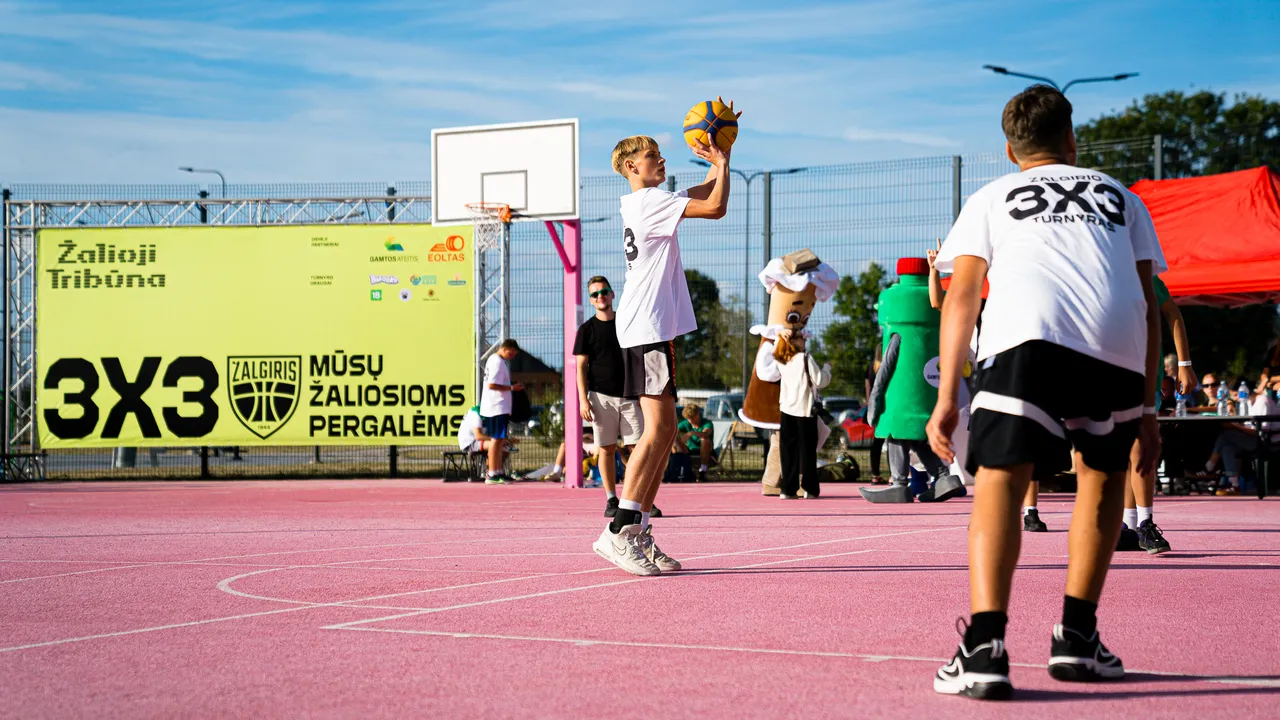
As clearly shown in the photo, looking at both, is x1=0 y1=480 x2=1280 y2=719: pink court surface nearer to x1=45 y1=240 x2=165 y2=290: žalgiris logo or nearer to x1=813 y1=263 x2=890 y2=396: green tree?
x1=813 y1=263 x2=890 y2=396: green tree

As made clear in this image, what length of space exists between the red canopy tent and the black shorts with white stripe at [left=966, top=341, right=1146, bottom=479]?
1268 cm

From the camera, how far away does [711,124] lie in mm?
7031

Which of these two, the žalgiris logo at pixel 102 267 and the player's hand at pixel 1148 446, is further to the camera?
the žalgiris logo at pixel 102 267

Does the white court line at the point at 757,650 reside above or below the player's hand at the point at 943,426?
below

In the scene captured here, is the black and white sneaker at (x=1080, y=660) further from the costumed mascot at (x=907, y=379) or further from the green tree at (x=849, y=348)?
the green tree at (x=849, y=348)

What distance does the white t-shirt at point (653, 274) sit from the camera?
6750 mm

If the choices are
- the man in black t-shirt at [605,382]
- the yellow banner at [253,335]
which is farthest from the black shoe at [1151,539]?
the yellow banner at [253,335]

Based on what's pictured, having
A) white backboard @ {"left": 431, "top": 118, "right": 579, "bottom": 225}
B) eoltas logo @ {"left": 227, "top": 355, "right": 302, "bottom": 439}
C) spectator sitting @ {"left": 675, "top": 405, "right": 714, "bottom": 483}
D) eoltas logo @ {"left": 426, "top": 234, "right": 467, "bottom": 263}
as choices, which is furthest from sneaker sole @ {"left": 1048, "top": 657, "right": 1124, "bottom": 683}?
eoltas logo @ {"left": 227, "top": 355, "right": 302, "bottom": 439}

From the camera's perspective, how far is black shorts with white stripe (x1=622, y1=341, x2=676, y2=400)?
6.71 metres

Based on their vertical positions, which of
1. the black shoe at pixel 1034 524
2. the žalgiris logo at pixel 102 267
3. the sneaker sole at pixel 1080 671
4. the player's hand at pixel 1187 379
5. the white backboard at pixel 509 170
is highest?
the white backboard at pixel 509 170

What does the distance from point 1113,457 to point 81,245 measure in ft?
68.8

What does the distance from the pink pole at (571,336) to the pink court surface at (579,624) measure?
24.6 ft

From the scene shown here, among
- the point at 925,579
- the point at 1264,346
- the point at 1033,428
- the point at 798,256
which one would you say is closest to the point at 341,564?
the point at 925,579

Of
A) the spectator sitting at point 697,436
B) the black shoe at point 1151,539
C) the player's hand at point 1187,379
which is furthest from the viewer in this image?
the spectator sitting at point 697,436
